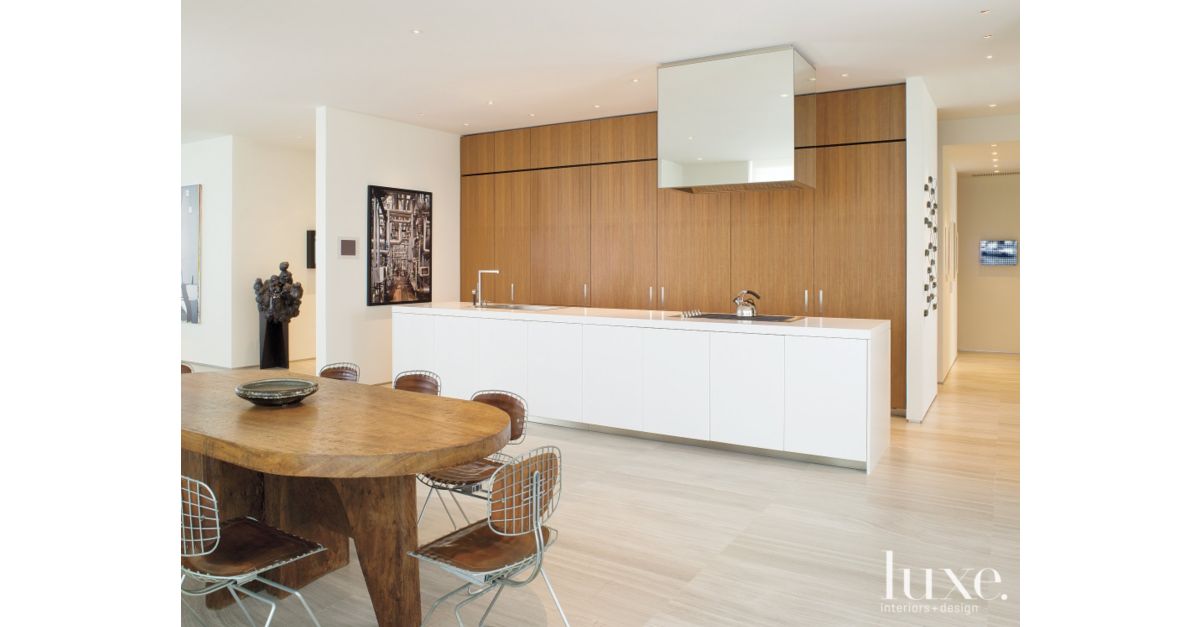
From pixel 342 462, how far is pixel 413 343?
465cm

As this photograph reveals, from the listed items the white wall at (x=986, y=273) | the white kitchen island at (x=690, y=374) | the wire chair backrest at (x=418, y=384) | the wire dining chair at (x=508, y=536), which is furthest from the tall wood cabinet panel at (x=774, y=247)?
the white wall at (x=986, y=273)

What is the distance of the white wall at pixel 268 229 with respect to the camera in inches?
354

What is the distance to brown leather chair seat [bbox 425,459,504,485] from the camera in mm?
3061

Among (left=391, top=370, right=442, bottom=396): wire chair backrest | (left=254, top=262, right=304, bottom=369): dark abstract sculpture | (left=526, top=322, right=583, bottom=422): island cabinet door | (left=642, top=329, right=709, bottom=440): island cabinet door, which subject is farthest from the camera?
(left=254, top=262, right=304, bottom=369): dark abstract sculpture

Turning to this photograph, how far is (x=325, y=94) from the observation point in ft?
22.1

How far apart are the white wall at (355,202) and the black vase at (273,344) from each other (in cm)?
177

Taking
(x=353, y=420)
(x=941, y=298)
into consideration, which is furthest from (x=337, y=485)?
(x=941, y=298)

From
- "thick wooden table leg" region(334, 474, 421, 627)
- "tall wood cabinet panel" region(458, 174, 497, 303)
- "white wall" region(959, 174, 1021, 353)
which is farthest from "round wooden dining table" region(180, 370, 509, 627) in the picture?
"white wall" region(959, 174, 1021, 353)

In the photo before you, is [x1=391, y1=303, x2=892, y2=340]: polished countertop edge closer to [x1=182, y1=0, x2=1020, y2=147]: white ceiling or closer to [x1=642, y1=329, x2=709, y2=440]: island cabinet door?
[x1=642, y1=329, x2=709, y2=440]: island cabinet door

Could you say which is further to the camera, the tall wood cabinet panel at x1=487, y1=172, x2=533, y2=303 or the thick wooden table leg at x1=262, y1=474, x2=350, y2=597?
the tall wood cabinet panel at x1=487, y1=172, x2=533, y2=303

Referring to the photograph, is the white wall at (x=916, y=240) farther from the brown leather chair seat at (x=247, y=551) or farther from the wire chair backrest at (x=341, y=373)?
the brown leather chair seat at (x=247, y=551)

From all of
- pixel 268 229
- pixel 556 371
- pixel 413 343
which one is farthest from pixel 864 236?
pixel 268 229

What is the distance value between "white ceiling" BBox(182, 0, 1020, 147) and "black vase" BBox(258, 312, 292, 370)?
2.65 meters
